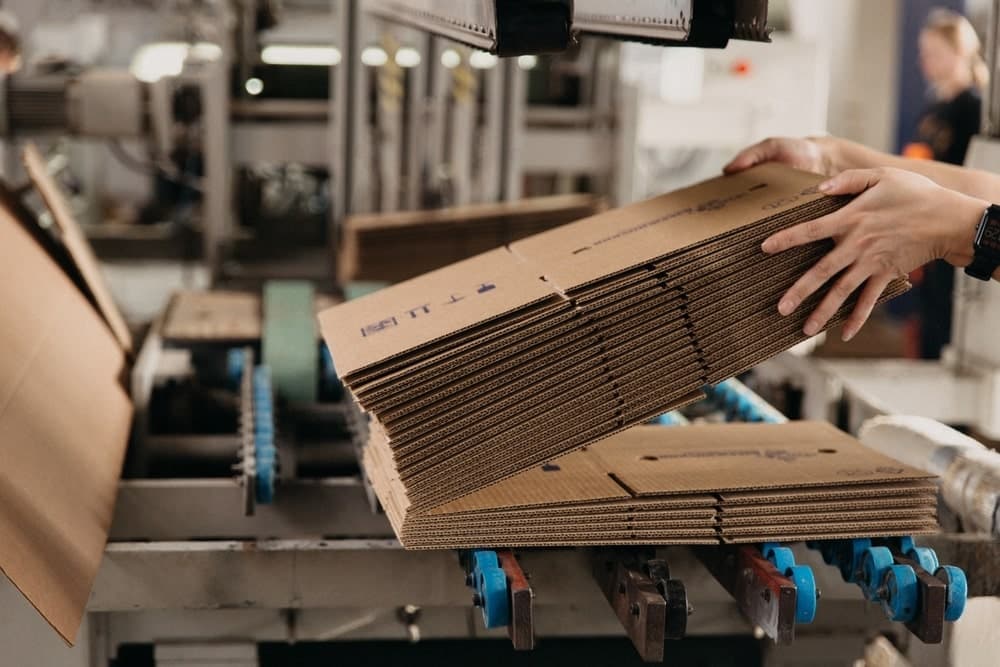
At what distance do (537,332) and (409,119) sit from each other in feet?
10.1

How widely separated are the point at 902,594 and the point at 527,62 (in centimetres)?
349

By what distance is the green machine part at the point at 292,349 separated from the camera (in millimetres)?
2703

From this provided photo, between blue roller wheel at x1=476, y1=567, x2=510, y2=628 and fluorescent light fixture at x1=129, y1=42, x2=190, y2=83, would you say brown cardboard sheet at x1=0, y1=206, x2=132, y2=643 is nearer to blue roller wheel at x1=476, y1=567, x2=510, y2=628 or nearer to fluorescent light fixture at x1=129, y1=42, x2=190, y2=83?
blue roller wheel at x1=476, y1=567, x2=510, y2=628

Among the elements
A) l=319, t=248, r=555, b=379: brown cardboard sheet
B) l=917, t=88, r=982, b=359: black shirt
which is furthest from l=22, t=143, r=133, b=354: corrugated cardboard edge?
l=917, t=88, r=982, b=359: black shirt

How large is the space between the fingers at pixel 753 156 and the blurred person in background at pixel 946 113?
11.2 ft

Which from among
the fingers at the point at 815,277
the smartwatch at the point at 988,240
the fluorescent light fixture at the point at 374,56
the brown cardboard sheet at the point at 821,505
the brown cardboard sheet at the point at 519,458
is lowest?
the brown cardboard sheet at the point at 821,505

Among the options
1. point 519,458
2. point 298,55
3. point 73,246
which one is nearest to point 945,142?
point 298,55

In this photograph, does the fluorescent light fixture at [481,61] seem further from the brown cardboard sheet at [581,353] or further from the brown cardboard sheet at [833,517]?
the brown cardboard sheet at [833,517]

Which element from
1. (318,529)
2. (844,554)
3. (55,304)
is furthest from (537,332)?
(55,304)

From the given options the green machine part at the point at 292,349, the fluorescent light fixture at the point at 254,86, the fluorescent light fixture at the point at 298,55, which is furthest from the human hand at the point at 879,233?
the fluorescent light fixture at the point at 298,55

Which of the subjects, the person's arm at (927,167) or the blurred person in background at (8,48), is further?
the blurred person in background at (8,48)

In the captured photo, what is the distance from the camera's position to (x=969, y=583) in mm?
1785

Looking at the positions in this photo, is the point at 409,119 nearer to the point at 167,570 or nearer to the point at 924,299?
the point at 924,299

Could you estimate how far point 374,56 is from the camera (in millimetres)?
4527
